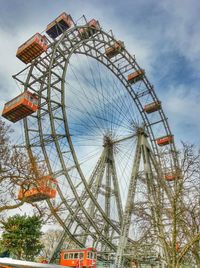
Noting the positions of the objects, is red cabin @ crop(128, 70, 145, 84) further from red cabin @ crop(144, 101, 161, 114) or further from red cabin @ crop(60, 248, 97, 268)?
red cabin @ crop(60, 248, 97, 268)

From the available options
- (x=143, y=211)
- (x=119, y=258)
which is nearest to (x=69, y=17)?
(x=143, y=211)

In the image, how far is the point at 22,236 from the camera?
92.4 ft

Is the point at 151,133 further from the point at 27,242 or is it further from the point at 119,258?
the point at 27,242

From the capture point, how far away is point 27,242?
28594 millimetres

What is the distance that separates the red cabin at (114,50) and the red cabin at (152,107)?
21.6 ft

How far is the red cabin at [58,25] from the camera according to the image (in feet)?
73.6

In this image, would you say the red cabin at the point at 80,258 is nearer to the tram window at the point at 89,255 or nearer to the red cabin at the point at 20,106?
the tram window at the point at 89,255

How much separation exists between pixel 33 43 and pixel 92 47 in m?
6.40

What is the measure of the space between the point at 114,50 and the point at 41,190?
16092mm

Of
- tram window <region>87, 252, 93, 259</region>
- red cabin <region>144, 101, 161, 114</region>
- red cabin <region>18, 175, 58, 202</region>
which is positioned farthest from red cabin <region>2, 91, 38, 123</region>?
red cabin <region>144, 101, 161, 114</region>

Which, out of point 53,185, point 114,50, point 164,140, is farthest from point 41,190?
point 164,140

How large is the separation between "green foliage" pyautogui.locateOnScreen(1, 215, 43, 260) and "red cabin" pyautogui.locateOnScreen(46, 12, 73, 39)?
655 inches

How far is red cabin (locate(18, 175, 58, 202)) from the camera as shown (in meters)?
14.7

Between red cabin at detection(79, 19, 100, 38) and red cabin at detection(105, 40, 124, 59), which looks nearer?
red cabin at detection(79, 19, 100, 38)
